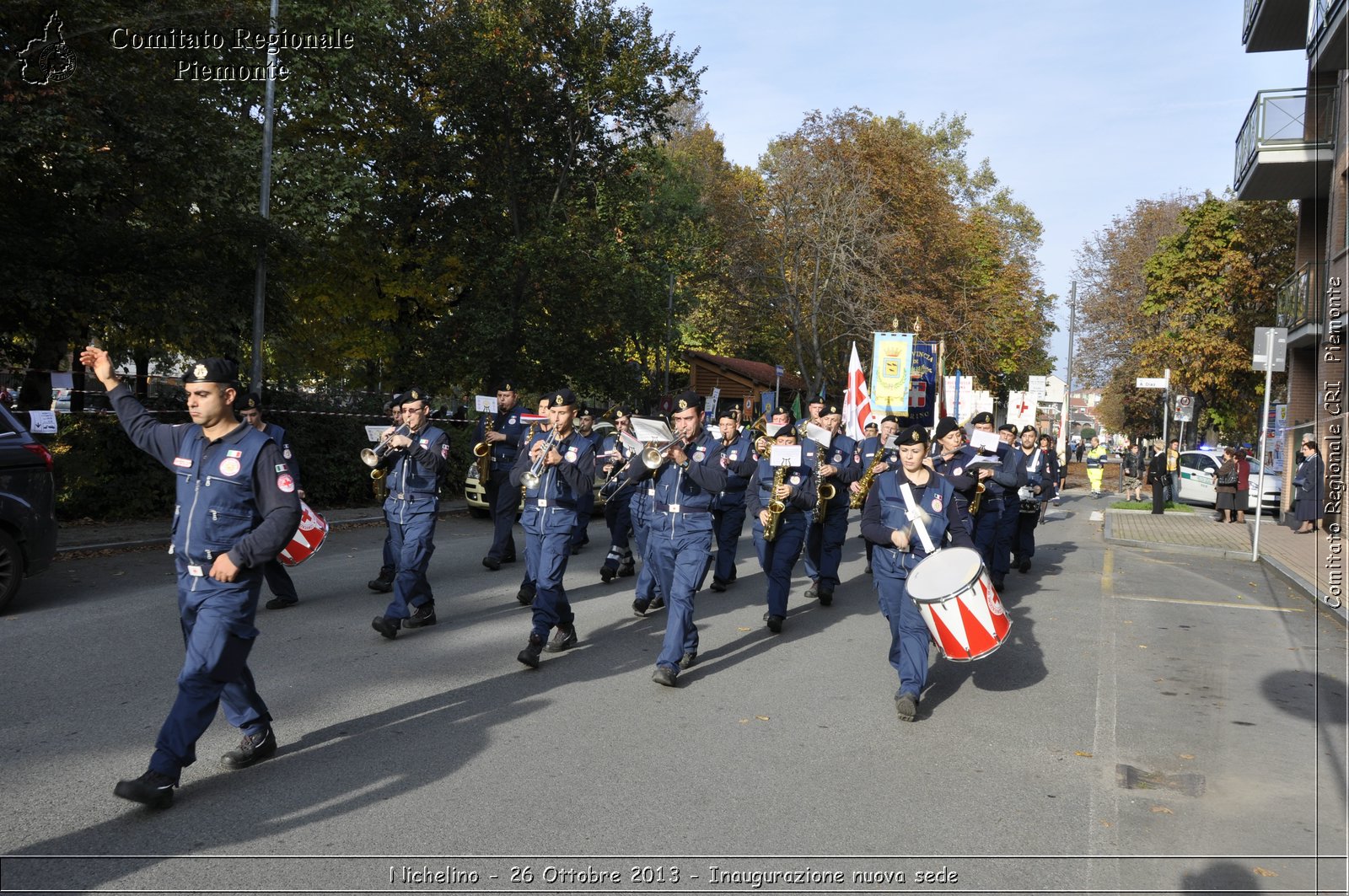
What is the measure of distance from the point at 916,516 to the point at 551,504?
2559 mm

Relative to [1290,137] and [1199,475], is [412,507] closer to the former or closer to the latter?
[1290,137]

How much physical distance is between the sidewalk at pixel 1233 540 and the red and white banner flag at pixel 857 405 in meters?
4.95

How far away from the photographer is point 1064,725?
6.55 meters

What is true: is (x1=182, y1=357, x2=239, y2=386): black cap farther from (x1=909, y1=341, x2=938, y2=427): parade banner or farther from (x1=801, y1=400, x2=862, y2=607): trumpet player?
(x1=909, y1=341, x2=938, y2=427): parade banner

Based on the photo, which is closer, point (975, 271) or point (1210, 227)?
point (1210, 227)

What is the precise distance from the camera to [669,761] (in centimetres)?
551

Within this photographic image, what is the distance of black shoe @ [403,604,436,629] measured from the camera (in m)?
8.66

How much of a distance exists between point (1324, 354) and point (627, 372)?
51.8 feet

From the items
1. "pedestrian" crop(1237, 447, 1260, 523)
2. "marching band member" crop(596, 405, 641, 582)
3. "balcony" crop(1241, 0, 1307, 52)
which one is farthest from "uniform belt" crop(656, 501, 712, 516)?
"balcony" crop(1241, 0, 1307, 52)

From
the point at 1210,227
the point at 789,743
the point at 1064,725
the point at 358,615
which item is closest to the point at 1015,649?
the point at 1064,725

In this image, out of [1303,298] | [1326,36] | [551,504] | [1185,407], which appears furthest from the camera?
[1185,407]

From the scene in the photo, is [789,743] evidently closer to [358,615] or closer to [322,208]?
[358,615]

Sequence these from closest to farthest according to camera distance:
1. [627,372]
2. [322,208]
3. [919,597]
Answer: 1. [919,597]
2. [322,208]
3. [627,372]

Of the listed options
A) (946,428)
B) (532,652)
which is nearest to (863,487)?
(946,428)
